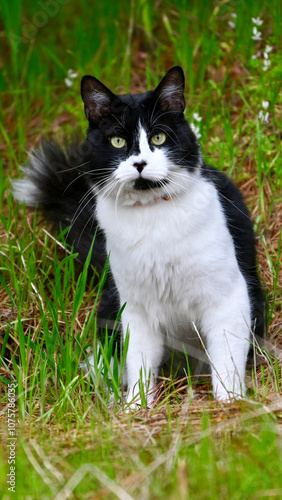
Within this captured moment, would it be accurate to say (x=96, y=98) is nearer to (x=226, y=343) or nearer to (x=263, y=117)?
(x=226, y=343)

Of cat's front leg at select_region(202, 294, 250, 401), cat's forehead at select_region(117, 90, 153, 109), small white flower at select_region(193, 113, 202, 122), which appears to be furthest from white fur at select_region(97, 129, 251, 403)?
small white flower at select_region(193, 113, 202, 122)

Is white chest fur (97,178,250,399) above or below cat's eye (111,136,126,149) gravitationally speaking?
below

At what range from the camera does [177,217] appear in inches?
97.3

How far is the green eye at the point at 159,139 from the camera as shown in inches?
96.6

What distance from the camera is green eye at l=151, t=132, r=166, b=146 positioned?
2.45m

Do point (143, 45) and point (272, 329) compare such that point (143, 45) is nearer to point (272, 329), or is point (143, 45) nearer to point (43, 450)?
point (272, 329)

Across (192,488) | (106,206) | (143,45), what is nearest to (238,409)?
(192,488)

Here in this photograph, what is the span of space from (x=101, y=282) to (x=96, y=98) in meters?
0.73

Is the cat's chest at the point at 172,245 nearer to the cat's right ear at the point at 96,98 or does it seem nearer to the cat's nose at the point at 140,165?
the cat's nose at the point at 140,165

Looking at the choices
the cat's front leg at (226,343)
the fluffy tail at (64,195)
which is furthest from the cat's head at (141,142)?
the fluffy tail at (64,195)

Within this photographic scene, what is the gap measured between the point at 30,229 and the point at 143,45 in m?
2.07

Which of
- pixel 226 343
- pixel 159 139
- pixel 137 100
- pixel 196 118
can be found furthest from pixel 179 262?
pixel 196 118

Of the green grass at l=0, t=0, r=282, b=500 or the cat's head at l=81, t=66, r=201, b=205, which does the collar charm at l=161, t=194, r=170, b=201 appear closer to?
the cat's head at l=81, t=66, r=201, b=205

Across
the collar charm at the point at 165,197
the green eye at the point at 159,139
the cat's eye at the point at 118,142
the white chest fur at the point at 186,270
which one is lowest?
the white chest fur at the point at 186,270
